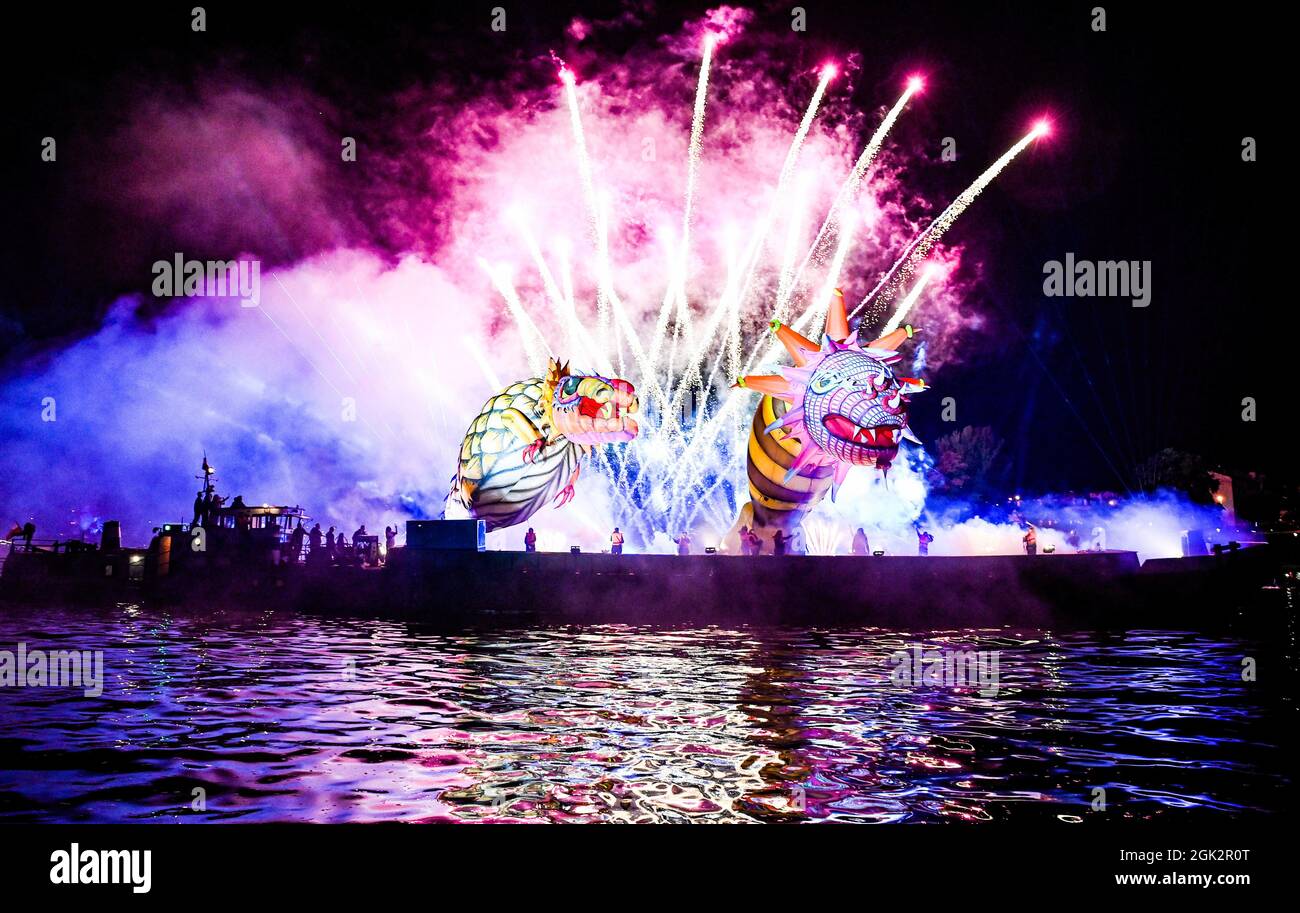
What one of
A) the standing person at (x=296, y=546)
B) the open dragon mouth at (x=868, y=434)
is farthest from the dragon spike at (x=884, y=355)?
the standing person at (x=296, y=546)

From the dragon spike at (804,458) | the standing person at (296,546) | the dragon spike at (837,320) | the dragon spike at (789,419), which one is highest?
the dragon spike at (837,320)

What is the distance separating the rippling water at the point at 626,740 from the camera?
5.67 metres

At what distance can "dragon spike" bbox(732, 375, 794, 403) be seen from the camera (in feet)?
71.9

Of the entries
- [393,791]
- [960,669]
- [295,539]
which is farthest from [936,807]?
[295,539]

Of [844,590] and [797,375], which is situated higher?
[797,375]

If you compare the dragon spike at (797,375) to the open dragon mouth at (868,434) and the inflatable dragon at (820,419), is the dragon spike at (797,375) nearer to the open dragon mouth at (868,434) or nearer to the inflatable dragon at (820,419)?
the inflatable dragon at (820,419)

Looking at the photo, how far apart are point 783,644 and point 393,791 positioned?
438 inches

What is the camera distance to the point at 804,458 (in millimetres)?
22250

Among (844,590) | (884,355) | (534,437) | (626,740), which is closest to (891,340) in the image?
(884,355)
